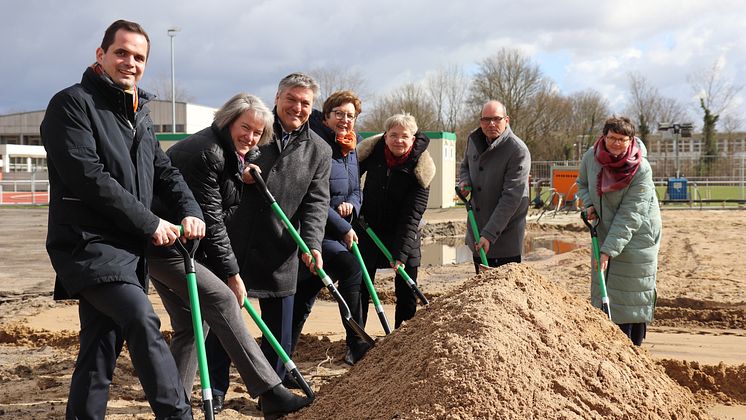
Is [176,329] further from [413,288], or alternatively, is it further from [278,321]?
[413,288]

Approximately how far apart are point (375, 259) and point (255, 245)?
1512mm

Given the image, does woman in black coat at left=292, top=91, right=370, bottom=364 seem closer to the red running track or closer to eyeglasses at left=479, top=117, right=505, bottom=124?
eyeglasses at left=479, top=117, right=505, bottom=124

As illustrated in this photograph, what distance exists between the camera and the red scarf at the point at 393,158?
18.4ft

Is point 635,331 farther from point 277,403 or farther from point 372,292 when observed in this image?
point 277,403

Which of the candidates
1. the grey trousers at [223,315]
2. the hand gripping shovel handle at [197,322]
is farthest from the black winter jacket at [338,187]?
the hand gripping shovel handle at [197,322]

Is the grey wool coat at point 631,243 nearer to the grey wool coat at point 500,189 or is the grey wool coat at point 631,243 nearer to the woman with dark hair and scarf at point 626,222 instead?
the woman with dark hair and scarf at point 626,222

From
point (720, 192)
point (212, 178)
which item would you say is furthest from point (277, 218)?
point (720, 192)

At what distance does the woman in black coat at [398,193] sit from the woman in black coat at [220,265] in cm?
156

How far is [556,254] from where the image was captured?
1362 centimetres

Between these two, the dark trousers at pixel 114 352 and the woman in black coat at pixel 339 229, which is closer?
the dark trousers at pixel 114 352

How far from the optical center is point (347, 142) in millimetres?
5285

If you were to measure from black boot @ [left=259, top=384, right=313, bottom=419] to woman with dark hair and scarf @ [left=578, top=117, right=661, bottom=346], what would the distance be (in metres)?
2.54

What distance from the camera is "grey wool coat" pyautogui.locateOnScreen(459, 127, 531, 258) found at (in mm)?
5738

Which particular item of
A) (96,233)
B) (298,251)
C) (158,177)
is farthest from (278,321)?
(96,233)
